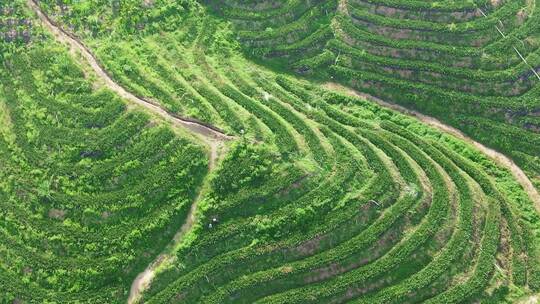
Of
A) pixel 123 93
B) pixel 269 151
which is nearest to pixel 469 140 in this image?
pixel 269 151

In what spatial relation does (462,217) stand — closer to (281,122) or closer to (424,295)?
(424,295)

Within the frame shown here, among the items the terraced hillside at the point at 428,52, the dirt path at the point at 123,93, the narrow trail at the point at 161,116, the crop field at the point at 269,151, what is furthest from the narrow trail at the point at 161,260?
the terraced hillside at the point at 428,52

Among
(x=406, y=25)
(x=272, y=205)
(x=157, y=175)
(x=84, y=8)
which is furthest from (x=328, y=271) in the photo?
(x=84, y=8)

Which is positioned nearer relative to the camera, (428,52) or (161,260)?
(161,260)

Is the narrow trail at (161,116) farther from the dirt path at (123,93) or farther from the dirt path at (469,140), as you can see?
the dirt path at (469,140)

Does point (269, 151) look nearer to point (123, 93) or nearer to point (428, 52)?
point (123, 93)

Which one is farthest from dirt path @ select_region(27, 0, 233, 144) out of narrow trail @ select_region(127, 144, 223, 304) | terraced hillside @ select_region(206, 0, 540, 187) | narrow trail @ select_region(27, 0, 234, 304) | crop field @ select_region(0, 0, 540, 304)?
terraced hillside @ select_region(206, 0, 540, 187)

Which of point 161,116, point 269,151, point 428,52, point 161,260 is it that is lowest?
point 161,260

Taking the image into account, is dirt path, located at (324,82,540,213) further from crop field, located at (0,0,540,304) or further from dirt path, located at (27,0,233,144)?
dirt path, located at (27,0,233,144)
